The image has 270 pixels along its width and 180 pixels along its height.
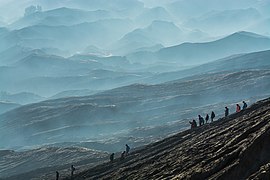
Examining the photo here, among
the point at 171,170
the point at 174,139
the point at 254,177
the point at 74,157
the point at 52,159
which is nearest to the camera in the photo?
the point at 254,177

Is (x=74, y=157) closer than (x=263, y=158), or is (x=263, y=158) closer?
(x=263, y=158)

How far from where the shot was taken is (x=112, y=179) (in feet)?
206

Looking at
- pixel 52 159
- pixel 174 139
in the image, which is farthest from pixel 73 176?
pixel 52 159

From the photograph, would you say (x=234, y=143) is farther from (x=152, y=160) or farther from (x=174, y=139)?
(x=174, y=139)

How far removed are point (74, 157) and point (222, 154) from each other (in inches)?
5527

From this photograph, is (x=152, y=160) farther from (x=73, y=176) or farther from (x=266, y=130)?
(x=266, y=130)

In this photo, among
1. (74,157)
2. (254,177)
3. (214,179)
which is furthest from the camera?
(74,157)

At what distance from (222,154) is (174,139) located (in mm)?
38514

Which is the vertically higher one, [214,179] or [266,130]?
[266,130]

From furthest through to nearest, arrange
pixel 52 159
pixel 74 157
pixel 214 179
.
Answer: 1. pixel 52 159
2. pixel 74 157
3. pixel 214 179

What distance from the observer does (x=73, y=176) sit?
273 feet

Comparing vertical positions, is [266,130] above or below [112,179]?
above

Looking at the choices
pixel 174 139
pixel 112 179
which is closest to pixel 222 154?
pixel 112 179

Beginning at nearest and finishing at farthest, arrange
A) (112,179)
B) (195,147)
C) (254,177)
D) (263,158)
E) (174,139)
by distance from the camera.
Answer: (254,177) → (263,158) → (195,147) → (112,179) → (174,139)
